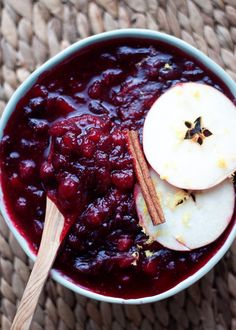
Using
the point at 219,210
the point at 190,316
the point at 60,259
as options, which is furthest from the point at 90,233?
the point at 190,316

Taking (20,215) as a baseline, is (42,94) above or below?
above

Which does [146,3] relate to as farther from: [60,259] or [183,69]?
[60,259]

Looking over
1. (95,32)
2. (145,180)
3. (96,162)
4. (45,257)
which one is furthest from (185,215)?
(95,32)

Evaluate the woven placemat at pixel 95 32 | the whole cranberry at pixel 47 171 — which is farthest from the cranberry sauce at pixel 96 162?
the woven placemat at pixel 95 32

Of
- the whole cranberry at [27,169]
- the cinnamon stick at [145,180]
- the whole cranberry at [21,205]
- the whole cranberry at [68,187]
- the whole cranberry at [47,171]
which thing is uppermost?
the whole cranberry at [27,169]

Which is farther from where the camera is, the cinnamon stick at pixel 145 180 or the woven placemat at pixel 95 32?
the woven placemat at pixel 95 32

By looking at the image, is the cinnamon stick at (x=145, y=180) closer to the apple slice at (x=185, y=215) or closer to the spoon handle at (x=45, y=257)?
the apple slice at (x=185, y=215)
